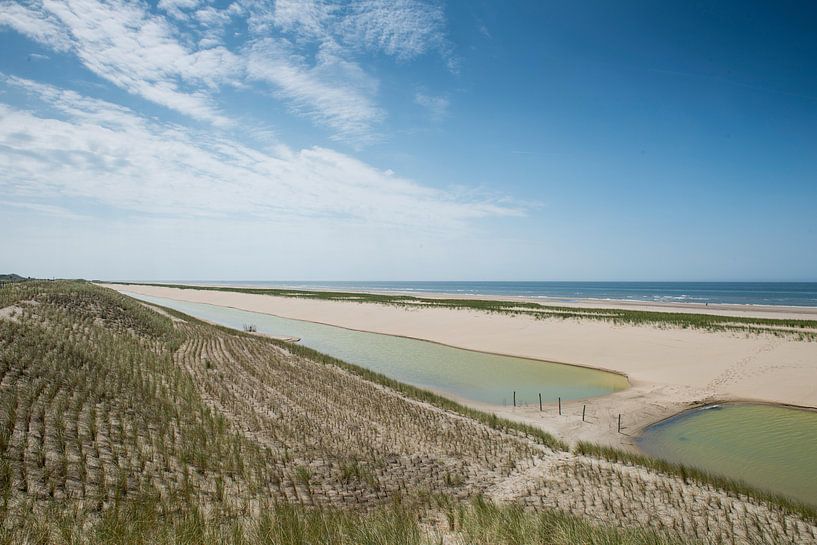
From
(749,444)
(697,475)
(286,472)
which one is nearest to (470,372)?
(749,444)

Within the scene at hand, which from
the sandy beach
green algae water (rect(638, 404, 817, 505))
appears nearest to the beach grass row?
green algae water (rect(638, 404, 817, 505))

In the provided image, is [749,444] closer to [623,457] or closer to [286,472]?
[623,457]

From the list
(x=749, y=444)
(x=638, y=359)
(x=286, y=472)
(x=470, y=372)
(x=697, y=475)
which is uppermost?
(x=286, y=472)

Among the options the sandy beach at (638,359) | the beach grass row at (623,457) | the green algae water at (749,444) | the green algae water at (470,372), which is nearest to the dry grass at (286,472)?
the beach grass row at (623,457)

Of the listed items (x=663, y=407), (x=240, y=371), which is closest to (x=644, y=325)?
(x=663, y=407)

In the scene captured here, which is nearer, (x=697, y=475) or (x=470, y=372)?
(x=697, y=475)

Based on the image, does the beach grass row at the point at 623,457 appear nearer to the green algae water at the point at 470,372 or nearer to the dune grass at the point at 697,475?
the dune grass at the point at 697,475

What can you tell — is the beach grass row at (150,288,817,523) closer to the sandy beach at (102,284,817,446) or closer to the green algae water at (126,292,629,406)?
the sandy beach at (102,284,817,446)

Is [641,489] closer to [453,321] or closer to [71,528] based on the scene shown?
[71,528]
